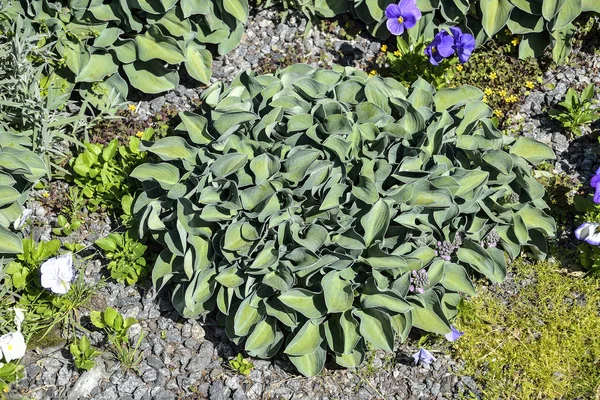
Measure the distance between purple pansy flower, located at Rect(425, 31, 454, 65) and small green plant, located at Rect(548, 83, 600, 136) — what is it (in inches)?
36.2

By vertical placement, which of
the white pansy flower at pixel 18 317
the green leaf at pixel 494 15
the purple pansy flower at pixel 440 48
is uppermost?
the green leaf at pixel 494 15

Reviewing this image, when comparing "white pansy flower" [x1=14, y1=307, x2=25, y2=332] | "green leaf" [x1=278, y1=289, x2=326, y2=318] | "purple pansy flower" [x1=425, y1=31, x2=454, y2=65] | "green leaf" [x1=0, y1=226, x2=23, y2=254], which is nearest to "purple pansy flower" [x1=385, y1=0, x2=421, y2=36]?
"purple pansy flower" [x1=425, y1=31, x2=454, y2=65]

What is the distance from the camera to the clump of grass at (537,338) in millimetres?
3604

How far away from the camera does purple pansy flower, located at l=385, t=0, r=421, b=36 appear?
14.4 ft

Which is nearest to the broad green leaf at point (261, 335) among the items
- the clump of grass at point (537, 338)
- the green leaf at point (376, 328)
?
the green leaf at point (376, 328)

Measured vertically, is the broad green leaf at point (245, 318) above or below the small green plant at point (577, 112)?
below

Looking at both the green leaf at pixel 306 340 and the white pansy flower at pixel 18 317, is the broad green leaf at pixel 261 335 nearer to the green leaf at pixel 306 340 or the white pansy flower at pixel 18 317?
the green leaf at pixel 306 340

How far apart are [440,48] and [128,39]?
2.04 m

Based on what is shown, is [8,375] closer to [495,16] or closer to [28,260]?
[28,260]

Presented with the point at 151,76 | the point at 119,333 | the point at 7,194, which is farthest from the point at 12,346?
the point at 151,76

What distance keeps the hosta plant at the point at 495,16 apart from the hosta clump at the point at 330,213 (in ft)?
3.10

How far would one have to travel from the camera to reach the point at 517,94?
4703 mm

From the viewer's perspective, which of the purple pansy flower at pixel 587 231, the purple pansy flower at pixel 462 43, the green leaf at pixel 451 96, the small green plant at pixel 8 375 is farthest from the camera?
the purple pansy flower at pixel 462 43

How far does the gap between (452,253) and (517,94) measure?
59.2 inches
